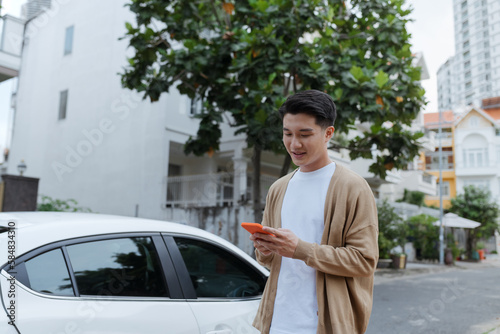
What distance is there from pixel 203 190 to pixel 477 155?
28.9 meters

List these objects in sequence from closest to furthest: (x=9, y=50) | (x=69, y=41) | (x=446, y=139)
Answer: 1. (x=9, y=50)
2. (x=69, y=41)
3. (x=446, y=139)

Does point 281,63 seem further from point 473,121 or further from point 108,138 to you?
point 473,121

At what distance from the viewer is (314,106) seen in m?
1.74

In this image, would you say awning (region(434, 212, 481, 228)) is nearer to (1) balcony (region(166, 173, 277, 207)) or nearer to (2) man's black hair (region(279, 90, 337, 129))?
(1) balcony (region(166, 173, 277, 207))

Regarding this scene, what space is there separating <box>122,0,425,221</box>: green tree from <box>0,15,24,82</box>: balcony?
320 centimetres

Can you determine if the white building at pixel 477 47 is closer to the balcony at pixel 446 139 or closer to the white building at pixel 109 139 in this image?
the white building at pixel 109 139

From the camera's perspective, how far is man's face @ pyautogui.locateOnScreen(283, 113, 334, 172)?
1765mm

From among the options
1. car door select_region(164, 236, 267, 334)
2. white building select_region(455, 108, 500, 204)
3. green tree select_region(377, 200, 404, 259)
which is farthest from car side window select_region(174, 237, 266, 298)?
white building select_region(455, 108, 500, 204)

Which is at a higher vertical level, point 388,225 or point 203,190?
point 203,190

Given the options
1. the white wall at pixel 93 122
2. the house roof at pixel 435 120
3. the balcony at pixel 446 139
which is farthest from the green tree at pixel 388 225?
the balcony at pixel 446 139

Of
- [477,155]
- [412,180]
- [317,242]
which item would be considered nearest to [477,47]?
[317,242]

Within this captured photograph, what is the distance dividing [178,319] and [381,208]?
14.5m

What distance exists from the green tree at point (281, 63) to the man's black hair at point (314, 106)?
5768 mm

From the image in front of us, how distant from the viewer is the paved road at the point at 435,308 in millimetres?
6301
